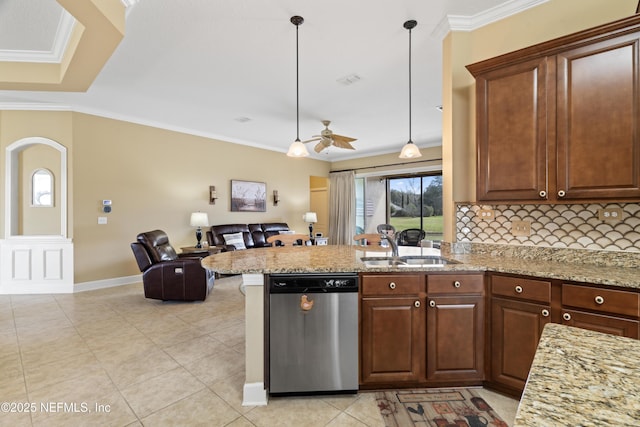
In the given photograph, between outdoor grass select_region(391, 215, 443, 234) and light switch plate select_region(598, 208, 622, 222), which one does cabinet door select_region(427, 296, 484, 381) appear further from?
outdoor grass select_region(391, 215, 443, 234)

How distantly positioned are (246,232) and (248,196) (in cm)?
92

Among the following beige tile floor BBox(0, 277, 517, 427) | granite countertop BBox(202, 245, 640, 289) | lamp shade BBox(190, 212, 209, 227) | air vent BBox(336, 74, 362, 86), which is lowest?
beige tile floor BBox(0, 277, 517, 427)

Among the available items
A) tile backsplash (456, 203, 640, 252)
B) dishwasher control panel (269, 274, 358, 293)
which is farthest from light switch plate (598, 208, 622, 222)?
dishwasher control panel (269, 274, 358, 293)

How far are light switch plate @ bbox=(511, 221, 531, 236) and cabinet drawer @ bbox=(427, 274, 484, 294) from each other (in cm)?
65

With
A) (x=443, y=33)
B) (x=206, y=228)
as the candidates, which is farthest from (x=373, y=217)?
(x=443, y=33)

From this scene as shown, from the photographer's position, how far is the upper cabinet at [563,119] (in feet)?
5.78

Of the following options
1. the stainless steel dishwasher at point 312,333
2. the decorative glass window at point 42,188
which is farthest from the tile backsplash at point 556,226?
the decorative glass window at point 42,188

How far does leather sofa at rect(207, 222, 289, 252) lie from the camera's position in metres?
6.02

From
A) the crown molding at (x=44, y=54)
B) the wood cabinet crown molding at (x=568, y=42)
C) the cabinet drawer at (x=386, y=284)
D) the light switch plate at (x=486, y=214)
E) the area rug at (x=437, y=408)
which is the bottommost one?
the area rug at (x=437, y=408)

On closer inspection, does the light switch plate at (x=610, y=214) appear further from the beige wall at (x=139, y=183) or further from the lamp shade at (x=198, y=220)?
the beige wall at (x=139, y=183)

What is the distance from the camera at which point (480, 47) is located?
8.30 ft

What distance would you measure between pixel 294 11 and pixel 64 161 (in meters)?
4.35

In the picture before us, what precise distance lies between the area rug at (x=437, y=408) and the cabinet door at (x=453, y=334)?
4.8 inches

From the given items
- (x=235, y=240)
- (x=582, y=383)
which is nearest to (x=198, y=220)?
(x=235, y=240)
